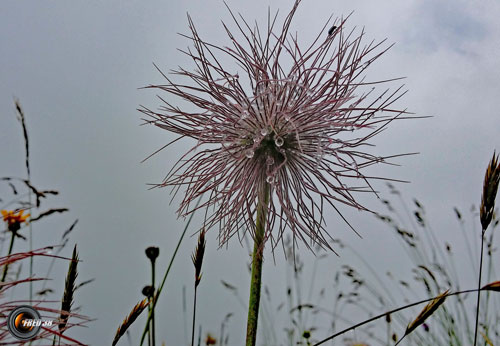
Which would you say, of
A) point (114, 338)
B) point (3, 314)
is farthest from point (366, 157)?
point (3, 314)

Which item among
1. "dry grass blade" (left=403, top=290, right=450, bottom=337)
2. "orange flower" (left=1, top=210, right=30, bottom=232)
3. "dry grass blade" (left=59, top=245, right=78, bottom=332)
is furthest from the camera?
"orange flower" (left=1, top=210, right=30, bottom=232)

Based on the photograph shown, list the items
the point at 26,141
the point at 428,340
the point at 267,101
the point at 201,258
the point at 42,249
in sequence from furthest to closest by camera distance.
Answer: the point at 428,340 < the point at 26,141 < the point at 267,101 < the point at 201,258 < the point at 42,249

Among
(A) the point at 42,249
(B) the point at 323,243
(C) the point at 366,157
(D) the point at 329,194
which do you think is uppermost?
(C) the point at 366,157

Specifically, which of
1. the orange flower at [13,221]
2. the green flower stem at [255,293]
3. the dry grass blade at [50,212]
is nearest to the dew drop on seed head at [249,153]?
the green flower stem at [255,293]

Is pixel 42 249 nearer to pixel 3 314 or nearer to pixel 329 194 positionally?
pixel 3 314

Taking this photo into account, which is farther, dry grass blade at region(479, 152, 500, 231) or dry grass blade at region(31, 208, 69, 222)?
dry grass blade at region(31, 208, 69, 222)

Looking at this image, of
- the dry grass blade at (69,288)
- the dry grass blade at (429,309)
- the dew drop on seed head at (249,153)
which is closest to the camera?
the dry grass blade at (429,309)

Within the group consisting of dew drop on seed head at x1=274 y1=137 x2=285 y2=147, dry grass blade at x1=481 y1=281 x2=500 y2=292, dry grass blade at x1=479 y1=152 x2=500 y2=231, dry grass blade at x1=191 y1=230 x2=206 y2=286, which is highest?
dew drop on seed head at x1=274 y1=137 x2=285 y2=147

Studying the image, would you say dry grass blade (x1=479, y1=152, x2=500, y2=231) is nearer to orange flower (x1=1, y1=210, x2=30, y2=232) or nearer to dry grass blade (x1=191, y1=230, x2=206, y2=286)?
dry grass blade (x1=191, y1=230, x2=206, y2=286)

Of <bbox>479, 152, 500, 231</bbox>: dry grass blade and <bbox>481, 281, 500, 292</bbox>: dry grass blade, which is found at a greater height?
<bbox>479, 152, 500, 231</bbox>: dry grass blade

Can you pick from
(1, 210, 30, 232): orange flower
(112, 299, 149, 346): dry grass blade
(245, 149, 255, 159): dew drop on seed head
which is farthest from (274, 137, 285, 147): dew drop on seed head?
(1, 210, 30, 232): orange flower

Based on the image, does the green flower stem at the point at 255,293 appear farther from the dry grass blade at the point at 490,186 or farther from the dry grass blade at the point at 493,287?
the dry grass blade at the point at 490,186
